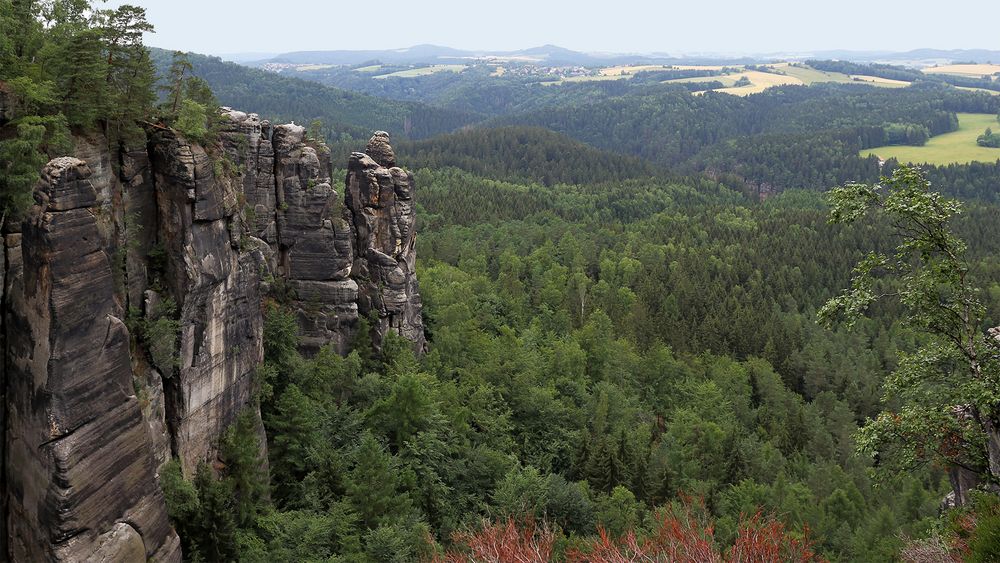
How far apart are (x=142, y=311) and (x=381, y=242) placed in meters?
26.9

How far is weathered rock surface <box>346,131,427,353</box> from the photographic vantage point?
55750 millimetres

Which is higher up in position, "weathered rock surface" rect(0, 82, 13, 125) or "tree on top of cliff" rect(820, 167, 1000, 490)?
"weathered rock surface" rect(0, 82, 13, 125)

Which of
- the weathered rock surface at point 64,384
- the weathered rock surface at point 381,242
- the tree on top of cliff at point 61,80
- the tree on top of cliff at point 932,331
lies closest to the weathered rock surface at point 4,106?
the tree on top of cliff at point 61,80

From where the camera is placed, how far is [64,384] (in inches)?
940

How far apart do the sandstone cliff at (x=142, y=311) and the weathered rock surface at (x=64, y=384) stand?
0.05 m

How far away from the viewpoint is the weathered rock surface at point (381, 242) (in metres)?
55.8

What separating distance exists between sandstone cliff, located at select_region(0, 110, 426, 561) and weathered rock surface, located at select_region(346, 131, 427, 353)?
2.61 metres

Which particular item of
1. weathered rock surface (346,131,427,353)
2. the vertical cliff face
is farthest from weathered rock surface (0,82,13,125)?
weathered rock surface (346,131,427,353)

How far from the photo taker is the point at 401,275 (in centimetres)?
5609

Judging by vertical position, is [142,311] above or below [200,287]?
below

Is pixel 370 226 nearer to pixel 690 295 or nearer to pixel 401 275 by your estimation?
pixel 401 275

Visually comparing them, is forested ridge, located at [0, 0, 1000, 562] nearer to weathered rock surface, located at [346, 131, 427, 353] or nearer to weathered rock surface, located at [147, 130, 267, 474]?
weathered rock surface, located at [147, 130, 267, 474]

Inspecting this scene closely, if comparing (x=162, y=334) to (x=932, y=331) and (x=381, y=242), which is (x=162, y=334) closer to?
(x=381, y=242)

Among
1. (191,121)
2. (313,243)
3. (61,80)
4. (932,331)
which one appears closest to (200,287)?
(191,121)
